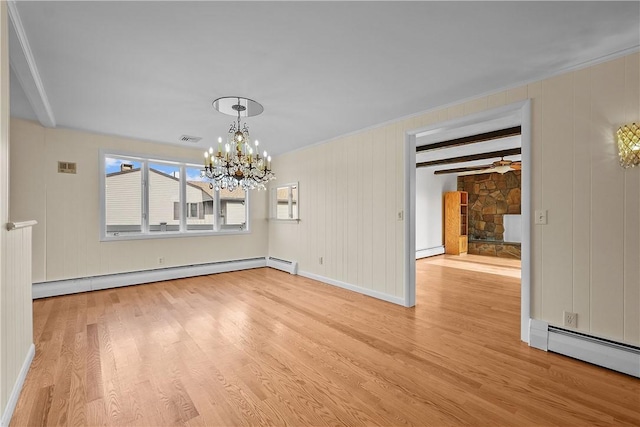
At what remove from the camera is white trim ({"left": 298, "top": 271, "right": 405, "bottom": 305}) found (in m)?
3.92

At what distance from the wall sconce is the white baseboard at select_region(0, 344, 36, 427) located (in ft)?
14.5

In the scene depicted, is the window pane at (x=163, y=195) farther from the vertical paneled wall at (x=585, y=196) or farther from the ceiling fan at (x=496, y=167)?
the ceiling fan at (x=496, y=167)

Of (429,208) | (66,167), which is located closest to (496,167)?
(429,208)

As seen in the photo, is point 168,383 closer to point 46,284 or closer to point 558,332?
point 558,332

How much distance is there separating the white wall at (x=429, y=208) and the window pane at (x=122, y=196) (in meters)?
6.49

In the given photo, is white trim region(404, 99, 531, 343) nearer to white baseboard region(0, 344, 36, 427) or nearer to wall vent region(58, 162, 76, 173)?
white baseboard region(0, 344, 36, 427)

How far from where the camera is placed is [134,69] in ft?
8.46

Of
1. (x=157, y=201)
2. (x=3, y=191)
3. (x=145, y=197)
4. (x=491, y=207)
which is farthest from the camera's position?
(x=491, y=207)

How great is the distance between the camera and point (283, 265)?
5.98 meters

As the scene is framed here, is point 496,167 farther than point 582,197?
Yes

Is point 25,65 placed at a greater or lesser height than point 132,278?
greater

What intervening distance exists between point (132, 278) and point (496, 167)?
7578 millimetres

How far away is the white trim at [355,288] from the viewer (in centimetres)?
392

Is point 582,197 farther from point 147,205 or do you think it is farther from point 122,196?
point 122,196
